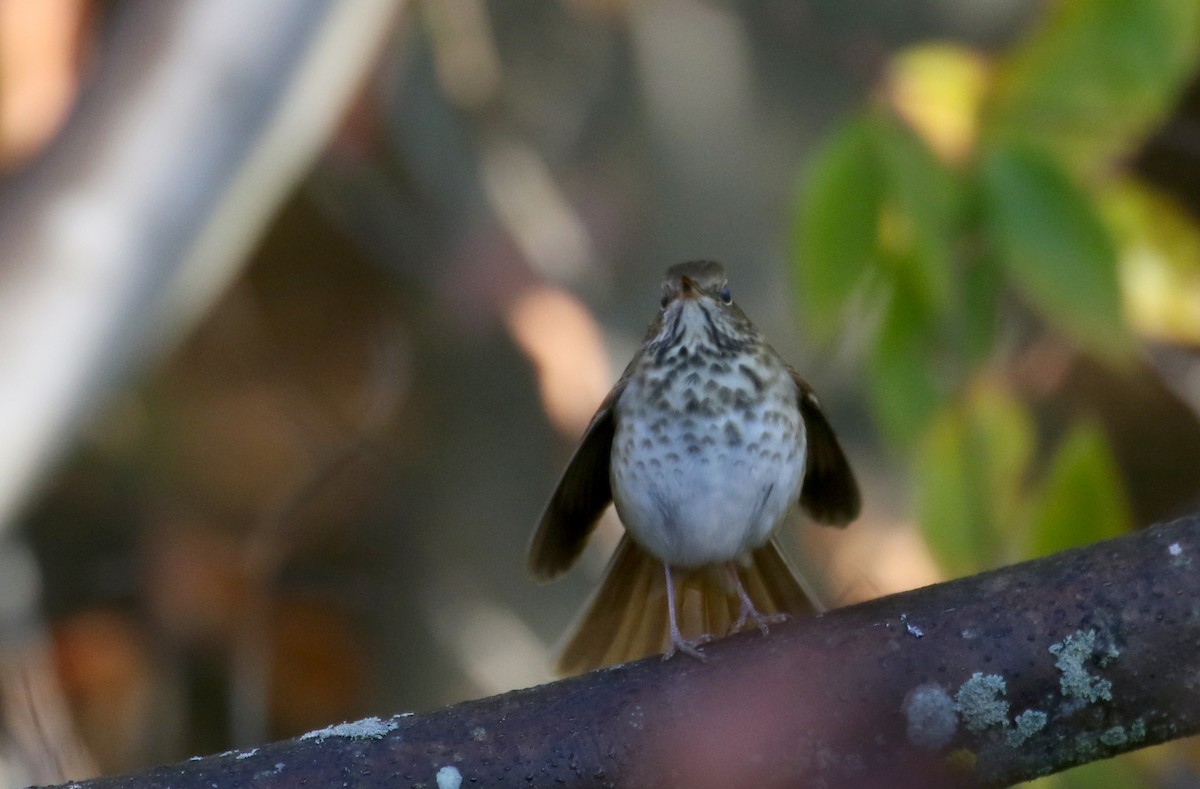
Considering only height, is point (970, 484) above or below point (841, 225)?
below

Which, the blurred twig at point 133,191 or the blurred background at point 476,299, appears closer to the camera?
the blurred background at point 476,299

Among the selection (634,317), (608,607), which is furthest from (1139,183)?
(608,607)

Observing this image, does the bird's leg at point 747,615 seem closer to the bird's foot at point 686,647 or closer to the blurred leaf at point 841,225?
the bird's foot at point 686,647

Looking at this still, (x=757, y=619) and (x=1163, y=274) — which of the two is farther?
(x=1163, y=274)

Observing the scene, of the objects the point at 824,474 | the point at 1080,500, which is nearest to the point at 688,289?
the point at 824,474

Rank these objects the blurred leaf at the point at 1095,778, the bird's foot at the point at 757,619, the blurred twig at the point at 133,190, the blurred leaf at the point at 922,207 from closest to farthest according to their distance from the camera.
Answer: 1. the bird's foot at the point at 757,619
2. the blurred leaf at the point at 922,207
3. the blurred leaf at the point at 1095,778
4. the blurred twig at the point at 133,190

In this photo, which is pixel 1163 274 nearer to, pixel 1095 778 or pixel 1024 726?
pixel 1095 778

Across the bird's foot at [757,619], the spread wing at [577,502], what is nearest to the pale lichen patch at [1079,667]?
the bird's foot at [757,619]
